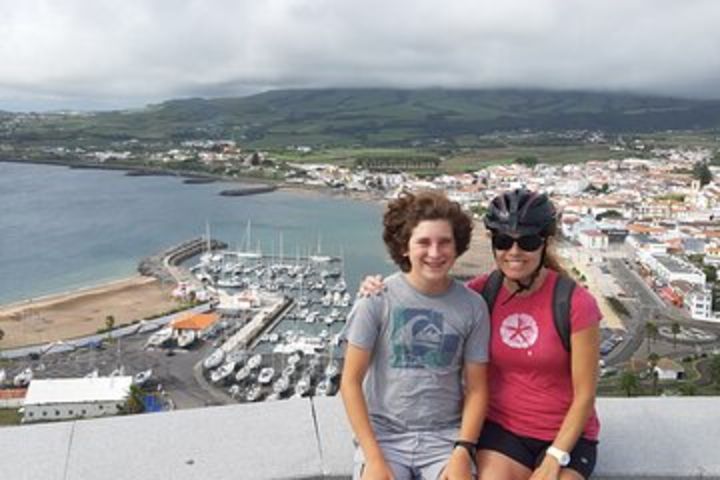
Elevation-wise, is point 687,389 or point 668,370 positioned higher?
point 687,389

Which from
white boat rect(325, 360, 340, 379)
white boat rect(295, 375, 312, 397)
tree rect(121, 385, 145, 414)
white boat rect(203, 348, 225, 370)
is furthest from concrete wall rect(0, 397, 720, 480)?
white boat rect(203, 348, 225, 370)

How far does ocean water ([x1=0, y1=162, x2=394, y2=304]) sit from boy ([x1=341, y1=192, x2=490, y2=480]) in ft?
50.6

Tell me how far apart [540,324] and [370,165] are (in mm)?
43042

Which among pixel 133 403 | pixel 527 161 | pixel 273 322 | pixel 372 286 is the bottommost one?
pixel 273 322

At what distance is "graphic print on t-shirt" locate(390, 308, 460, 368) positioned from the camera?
1.16m

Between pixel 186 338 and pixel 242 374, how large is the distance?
2.20 meters

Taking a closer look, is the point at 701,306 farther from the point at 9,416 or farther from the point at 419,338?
the point at 419,338

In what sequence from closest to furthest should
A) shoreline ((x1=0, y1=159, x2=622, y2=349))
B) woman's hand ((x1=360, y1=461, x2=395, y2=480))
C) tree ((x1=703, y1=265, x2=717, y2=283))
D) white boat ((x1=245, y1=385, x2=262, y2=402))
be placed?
1. woman's hand ((x1=360, y1=461, x2=395, y2=480))
2. white boat ((x1=245, y1=385, x2=262, y2=402))
3. shoreline ((x1=0, y1=159, x2=622, y2=349))
4. tree ((x1=703, y1=265, x2=717, y2=283))

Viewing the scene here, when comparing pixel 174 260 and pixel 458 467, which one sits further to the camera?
pixel 174 260

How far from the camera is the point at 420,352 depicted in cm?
116

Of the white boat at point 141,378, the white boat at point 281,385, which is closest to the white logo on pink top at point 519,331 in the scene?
the white boat at point 281,385

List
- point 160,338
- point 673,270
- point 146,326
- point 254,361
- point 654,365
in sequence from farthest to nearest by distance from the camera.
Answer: point 673,270, point 146,326, point 160,338, point 254,361, point 654,365

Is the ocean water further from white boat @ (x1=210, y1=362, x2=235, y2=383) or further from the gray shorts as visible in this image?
the gray shorts

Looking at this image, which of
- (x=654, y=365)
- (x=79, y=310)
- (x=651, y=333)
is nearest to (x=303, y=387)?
(x=654, y=365)
